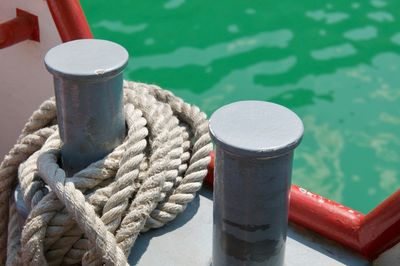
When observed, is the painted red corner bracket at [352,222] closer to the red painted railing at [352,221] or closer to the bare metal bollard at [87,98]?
the red painted railing at [352,221]

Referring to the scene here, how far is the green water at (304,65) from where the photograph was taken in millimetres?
2887

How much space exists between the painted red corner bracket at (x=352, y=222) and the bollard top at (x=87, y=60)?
0.44 meters

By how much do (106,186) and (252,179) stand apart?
1.09ft

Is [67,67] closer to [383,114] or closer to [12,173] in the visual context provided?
[12,173]

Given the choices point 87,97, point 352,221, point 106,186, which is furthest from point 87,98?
point 352,221

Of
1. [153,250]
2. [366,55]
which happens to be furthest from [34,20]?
[366,55]

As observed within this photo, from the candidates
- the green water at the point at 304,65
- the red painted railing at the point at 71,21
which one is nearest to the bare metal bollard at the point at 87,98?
the red painted railing at the point at 71,21

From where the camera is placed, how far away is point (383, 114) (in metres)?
3.10

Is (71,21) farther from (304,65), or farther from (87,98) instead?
(304,65)

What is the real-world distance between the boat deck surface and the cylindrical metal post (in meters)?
0.19

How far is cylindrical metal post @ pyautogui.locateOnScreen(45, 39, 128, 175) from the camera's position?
1.13 meters

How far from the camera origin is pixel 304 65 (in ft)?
11.1

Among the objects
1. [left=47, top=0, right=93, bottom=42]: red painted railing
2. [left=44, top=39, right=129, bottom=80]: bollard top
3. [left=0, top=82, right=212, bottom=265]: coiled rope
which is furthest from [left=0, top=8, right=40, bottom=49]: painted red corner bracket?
[left=44, top=39, right=129, bottom=80]: bollard top

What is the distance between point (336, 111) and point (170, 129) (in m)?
1.93
